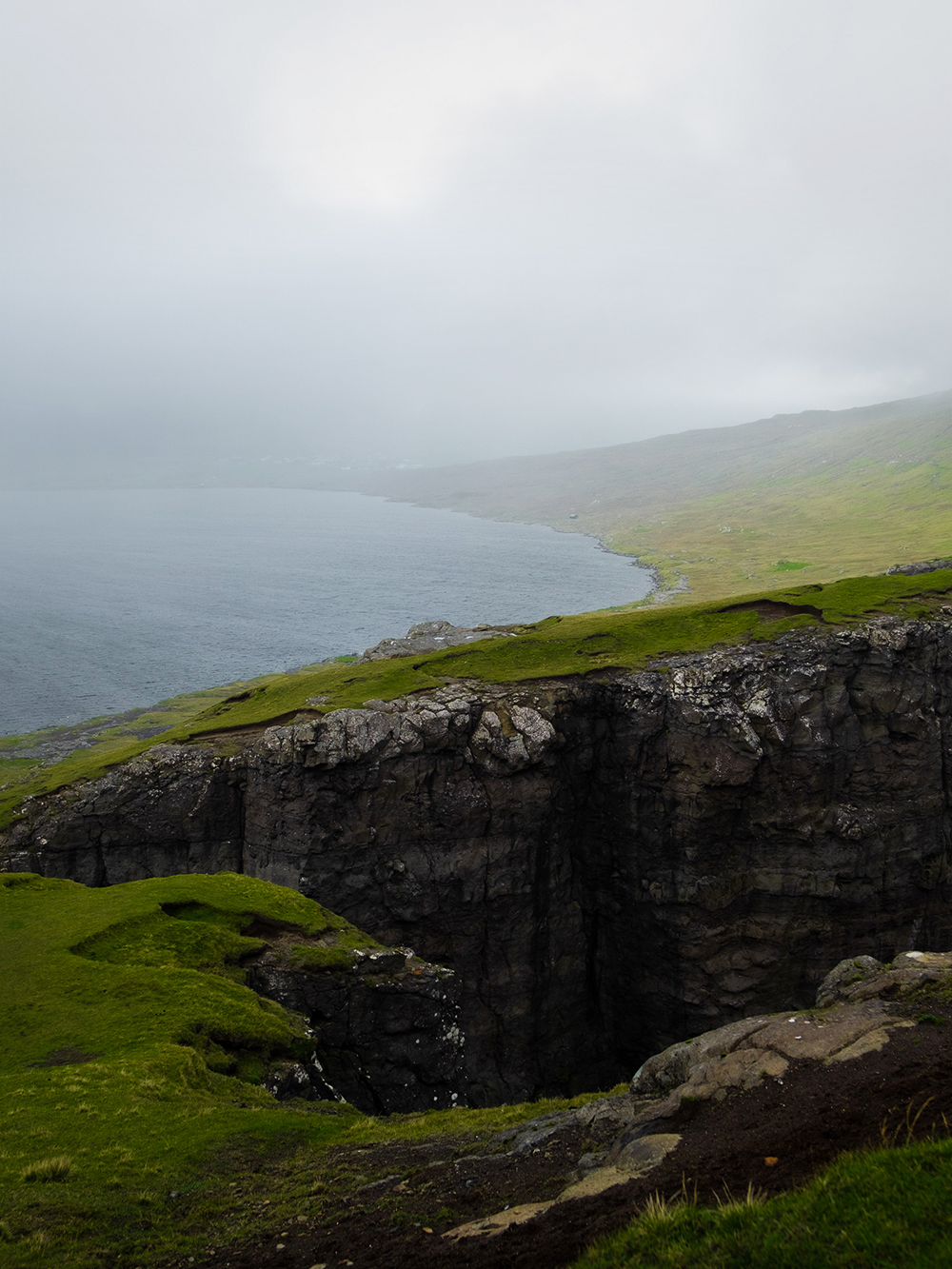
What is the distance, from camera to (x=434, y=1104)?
103 ft

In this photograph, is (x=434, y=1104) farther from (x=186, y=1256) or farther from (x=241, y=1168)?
(x=186, y=1256)

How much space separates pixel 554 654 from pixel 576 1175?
143ft

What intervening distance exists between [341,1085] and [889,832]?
41.2 m

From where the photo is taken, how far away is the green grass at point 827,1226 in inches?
373

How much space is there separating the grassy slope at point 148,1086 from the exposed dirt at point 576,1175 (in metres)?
1.33

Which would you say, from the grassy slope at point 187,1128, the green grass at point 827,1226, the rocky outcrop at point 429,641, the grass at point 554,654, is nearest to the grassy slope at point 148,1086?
the grassy slope at point 187,1128

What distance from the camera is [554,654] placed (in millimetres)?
58688

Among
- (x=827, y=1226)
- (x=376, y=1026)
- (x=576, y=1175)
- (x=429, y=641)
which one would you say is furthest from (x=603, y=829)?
(x=827, y=1226)

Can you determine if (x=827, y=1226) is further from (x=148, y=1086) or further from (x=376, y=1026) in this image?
(x=376, y=1026)

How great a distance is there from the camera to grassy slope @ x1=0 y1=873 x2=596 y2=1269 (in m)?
16.2

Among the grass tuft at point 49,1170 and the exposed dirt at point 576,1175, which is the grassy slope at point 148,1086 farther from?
the exposed dirt at point 576,1175

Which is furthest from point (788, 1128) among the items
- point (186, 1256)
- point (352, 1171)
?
point (186, 1256)

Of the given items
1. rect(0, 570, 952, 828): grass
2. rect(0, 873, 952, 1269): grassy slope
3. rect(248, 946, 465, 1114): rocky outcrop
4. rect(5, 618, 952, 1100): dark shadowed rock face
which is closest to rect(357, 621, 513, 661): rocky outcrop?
rect(0, 570, 952, 828): grass

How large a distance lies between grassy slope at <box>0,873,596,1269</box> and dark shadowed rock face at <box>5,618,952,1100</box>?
536 inches
